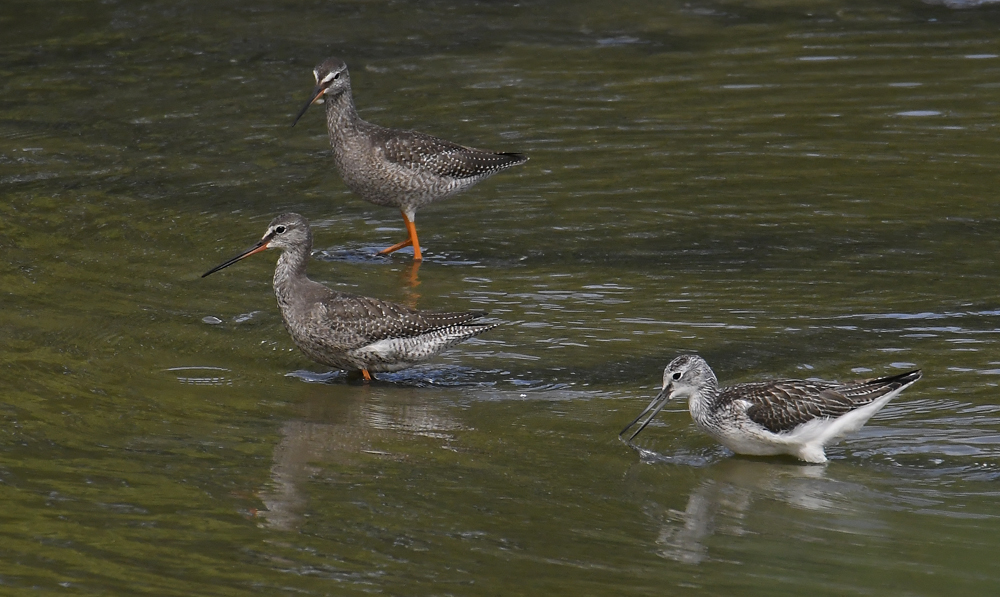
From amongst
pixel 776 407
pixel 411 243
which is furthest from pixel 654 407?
pixel 411 243

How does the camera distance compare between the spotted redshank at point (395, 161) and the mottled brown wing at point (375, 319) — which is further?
the spotted redshank at point (395, 161)

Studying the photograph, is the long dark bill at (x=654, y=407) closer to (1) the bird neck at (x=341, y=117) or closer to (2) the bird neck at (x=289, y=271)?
(2) the bird neck at (x=289, y=271)

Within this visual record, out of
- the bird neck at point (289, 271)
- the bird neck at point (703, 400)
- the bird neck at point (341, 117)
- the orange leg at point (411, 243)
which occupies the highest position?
the bird neck at point (341, 117)

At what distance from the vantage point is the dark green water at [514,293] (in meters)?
6.83

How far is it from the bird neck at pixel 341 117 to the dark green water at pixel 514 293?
102 cm

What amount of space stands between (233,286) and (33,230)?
251 centimetres

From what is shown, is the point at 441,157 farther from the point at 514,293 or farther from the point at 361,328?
the point at 361,328

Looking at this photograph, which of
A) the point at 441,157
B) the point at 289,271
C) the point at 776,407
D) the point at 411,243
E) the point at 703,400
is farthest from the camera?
the point at 441,157

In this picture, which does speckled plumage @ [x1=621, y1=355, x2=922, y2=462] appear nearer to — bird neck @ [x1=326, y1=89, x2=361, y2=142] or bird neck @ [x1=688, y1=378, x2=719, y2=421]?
bird neck @ [x1=688, y1=378, x2=719, y2=421]

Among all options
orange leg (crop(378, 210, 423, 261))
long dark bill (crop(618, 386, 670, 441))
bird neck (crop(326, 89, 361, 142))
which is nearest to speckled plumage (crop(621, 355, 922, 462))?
long dark bill (crop(618, 386, 670, 441))

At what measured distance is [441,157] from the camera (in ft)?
44.0

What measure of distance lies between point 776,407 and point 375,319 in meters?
3.03

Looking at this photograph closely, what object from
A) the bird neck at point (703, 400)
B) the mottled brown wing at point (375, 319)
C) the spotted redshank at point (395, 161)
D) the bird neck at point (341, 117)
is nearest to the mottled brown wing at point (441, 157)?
the spotted redshank at point (395, 161)

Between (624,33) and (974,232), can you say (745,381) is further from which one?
(624,33)
